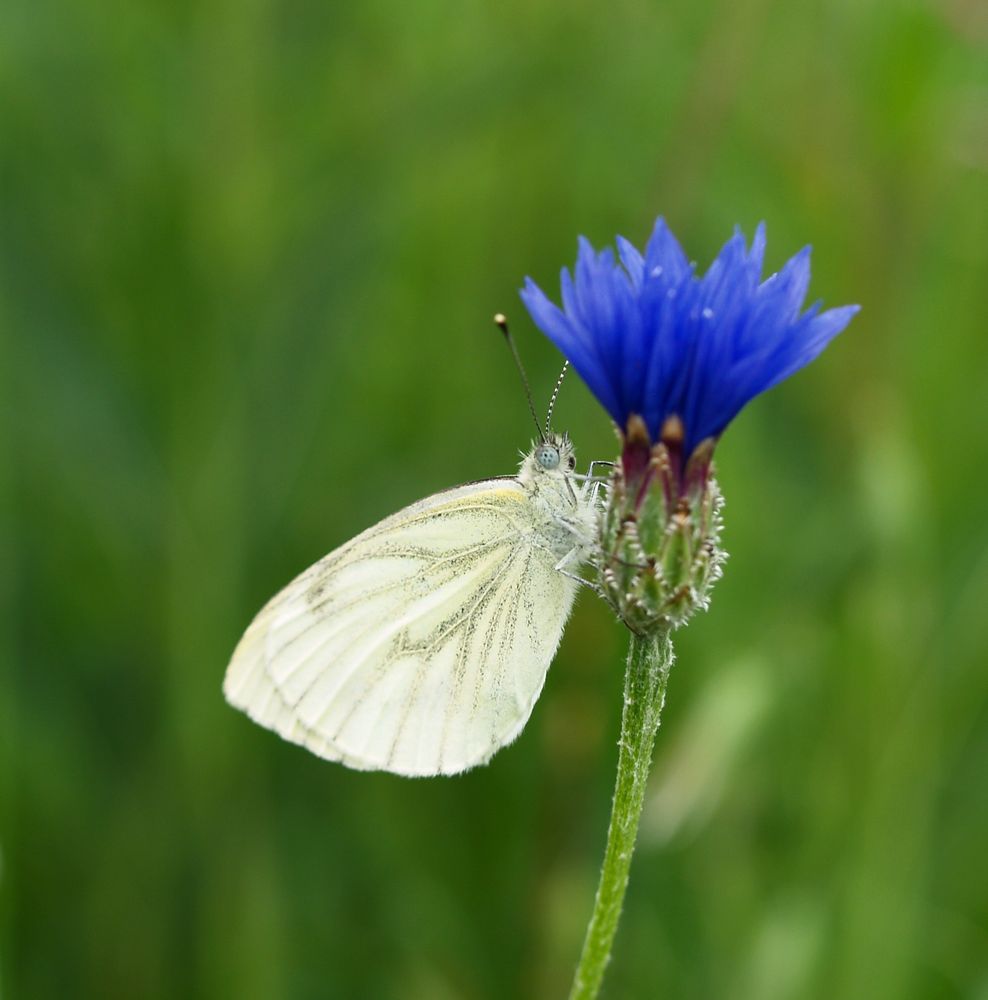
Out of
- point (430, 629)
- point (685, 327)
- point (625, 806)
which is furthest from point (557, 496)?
point (625, 806)

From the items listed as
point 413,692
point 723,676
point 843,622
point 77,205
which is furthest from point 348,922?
point 77,205

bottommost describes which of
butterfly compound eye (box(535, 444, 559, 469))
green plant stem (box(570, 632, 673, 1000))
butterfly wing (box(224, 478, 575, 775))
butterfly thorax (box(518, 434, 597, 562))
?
green plant stem (box(570, 632, 673, 1000))

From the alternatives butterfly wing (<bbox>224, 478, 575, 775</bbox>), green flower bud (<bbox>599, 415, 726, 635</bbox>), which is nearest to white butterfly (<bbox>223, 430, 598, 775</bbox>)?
butterfly wing (<bbox>224, 478, 575, 775</bbox>)

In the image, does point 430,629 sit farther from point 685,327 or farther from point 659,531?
point 685,327

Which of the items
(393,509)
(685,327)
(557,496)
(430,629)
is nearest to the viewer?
(685,327)

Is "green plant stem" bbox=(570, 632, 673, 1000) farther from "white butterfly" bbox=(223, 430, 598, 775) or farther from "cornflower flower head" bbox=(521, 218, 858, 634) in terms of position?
"white butterfly" bbox=(223, 430, 598, 775)

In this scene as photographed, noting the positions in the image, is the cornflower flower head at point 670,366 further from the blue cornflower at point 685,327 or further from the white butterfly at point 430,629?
the white butterfly at point 430,629
